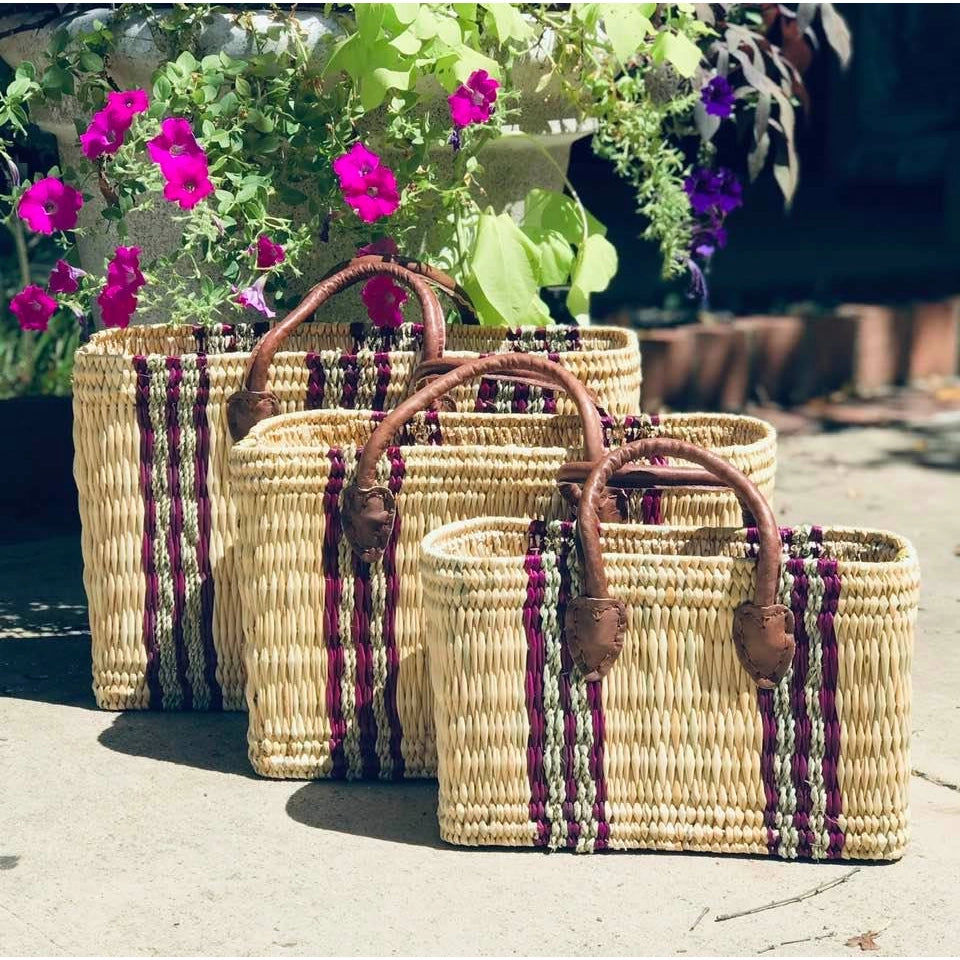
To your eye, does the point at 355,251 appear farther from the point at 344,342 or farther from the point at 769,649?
the point at 769,649

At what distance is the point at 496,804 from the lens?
2203 millimetres

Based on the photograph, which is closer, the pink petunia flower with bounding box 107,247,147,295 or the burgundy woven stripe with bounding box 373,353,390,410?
the burgundy woven stripe with bounding box 373,353,390,410

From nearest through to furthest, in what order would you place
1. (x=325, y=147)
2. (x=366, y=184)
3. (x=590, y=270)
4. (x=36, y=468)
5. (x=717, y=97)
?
(x=366, y=184) < (x=325, y=147) < (x=590, y=270) < (x=717, y=97) < (x=36, y=468)

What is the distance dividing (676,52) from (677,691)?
1222 millimetres

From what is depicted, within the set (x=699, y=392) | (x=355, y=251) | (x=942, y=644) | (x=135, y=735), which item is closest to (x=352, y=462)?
(x=135, y=735)

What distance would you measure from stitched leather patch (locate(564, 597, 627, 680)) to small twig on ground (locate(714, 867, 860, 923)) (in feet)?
1.11

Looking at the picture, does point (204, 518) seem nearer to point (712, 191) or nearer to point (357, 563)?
point (357, 563)

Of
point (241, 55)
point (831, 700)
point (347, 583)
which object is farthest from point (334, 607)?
point (241, 55)

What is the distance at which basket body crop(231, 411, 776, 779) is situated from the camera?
2.35 metres

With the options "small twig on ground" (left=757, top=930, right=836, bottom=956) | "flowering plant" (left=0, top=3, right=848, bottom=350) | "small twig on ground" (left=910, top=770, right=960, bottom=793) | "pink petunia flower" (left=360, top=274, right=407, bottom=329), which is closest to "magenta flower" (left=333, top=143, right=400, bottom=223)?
"flowering plant" (left=0, top=3, right=848, bottom=350)

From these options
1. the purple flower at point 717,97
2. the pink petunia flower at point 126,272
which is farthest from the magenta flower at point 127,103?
the purple flower at point 717,97

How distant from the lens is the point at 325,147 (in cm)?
281

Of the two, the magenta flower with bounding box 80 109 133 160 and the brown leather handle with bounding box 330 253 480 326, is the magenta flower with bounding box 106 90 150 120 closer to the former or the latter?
the magenta flower with bounding box 80 109 133 160

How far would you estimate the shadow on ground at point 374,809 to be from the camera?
227 cm
